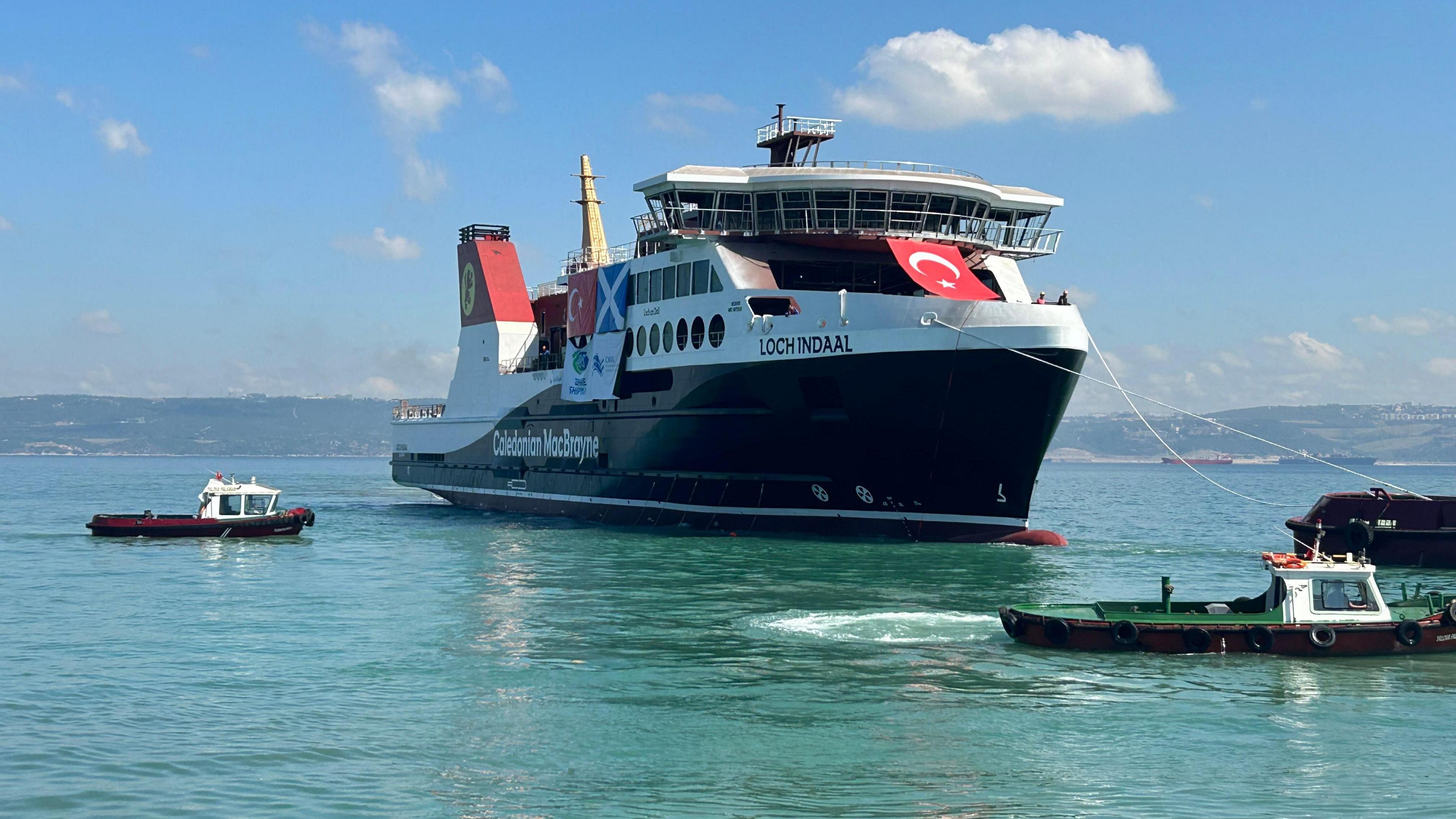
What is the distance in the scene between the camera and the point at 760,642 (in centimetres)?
2444

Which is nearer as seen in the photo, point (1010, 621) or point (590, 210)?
point (1010, 621)

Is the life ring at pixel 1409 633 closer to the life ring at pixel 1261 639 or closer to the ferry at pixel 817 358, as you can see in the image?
the life ring at pixel 1261 639

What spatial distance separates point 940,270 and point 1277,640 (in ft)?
67.4

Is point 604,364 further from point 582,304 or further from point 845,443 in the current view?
point 845,443

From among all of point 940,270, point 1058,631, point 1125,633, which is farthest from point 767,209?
point 1125,633

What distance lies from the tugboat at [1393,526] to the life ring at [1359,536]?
11 millimetres

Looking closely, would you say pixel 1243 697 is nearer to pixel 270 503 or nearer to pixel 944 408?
pixel 944 408

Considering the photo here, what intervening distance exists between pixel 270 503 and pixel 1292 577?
37.7 metres

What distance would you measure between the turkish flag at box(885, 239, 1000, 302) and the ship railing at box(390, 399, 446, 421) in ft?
127

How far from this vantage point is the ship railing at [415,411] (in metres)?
75.1

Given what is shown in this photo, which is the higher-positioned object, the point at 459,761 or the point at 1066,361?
the point at 1066,361

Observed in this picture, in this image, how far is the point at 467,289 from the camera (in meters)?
69.2

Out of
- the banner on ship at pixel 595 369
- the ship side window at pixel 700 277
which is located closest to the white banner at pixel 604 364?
the banner on ship at pixel 595 369

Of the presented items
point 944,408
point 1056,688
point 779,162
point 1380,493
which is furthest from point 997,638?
point 779,162
